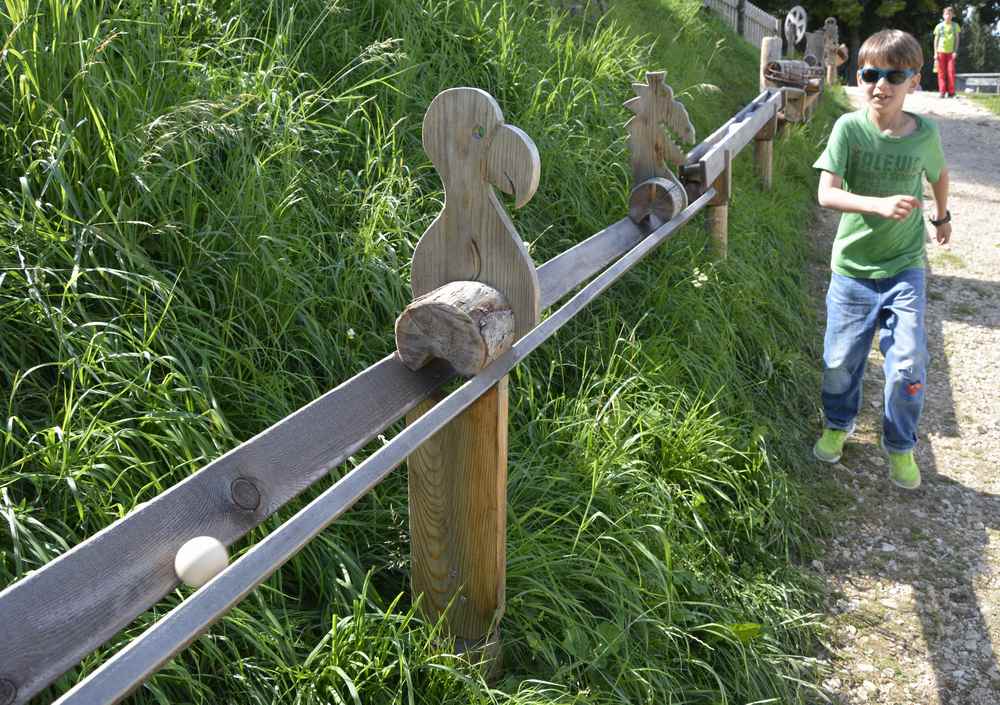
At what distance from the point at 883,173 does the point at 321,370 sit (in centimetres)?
241

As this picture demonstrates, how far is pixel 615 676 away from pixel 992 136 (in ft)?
43.9

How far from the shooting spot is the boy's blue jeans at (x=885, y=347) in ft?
12.5

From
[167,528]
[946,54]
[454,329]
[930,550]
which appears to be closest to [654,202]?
[930,550]

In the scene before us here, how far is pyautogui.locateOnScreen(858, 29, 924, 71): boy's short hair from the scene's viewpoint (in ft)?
11.9

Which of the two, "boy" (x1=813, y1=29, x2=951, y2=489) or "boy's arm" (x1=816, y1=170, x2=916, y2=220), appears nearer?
"boy's arm" (x1=816, y1=170, x2=916, y2=220)

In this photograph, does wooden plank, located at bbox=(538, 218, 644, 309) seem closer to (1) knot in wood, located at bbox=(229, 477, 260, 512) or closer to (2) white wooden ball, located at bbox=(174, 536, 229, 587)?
(1) knot in wood, located at bbox=(229, 477, 260, 512)

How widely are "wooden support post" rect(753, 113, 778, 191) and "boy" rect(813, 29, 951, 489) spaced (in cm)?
316

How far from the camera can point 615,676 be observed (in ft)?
8.24

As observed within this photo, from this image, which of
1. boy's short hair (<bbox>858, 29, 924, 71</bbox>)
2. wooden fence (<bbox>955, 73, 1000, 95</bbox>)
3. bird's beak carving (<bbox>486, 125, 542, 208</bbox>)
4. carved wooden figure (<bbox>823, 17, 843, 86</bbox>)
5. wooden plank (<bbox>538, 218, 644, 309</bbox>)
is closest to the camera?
bird's beak carving (<bbox>486, 125, 542, 208</bbox>)

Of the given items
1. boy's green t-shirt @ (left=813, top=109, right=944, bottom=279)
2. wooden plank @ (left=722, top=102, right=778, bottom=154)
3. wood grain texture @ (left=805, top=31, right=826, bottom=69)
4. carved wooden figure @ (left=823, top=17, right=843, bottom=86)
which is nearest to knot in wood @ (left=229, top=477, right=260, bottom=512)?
boy's green t-shirt @ (left=813, top=109, right=944, bottom=279)

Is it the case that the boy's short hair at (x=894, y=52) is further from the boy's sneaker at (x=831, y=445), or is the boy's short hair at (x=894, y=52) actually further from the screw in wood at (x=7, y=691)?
the screw in wood at (x=7, y=691)

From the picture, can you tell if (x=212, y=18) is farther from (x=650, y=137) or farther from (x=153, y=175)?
(x=650, y=137)

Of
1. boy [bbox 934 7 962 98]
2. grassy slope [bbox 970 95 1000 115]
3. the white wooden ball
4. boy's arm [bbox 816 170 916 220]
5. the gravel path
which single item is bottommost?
grassy slope [bbox 970 95 1000 115]

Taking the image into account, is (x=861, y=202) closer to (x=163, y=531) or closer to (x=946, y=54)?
(x=163, y=531)
